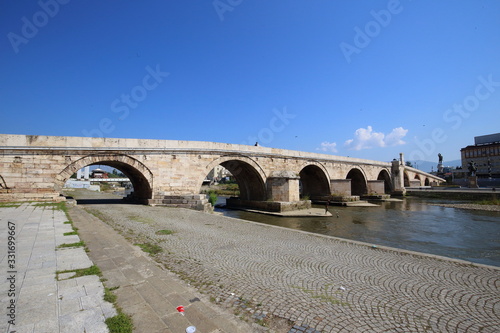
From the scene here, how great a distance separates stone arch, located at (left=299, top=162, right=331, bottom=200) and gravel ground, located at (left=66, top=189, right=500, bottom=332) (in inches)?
710

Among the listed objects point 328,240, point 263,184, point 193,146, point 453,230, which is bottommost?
point 453,230

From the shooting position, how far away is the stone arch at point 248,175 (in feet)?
55.4

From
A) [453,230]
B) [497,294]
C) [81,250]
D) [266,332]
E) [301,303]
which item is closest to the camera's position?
[266,332]

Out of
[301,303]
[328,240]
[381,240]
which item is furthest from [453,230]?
[301,303]

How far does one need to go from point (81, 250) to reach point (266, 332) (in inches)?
141

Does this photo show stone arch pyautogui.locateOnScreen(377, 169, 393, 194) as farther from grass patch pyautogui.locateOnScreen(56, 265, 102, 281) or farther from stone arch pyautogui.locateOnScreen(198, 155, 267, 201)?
grass patch pyautogui.locateOnScreen(56, 265, 102, 281)

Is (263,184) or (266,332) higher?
(263,184)

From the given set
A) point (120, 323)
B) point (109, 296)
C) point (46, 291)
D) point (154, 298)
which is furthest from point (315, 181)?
point (120, 323)

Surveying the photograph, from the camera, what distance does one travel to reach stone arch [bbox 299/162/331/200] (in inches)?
928

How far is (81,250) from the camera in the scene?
4.08 m

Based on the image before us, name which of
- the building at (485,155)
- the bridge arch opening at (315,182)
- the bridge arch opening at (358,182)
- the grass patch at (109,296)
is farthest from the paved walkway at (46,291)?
the building at (485,155)

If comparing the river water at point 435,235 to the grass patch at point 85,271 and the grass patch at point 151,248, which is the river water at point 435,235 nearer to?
the grass patch at point 151,248

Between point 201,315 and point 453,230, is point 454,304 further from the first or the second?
point 453,230

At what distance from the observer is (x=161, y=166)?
13320 mm
